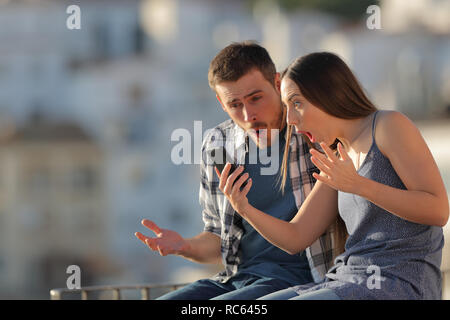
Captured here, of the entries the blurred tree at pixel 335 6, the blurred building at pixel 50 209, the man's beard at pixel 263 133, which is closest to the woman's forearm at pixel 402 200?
the man's beard at pixel 263 133

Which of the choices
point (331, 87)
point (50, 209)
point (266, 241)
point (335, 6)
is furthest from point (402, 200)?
point (335, 6)

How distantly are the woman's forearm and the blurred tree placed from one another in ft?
119

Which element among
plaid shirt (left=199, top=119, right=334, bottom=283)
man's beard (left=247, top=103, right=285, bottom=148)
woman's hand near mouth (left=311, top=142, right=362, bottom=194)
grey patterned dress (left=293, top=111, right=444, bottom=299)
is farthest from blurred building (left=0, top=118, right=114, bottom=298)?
woman's hand near mouth (left=311, top=142, right=362, bottom=194)

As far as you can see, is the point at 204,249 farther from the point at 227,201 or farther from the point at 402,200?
the point at 402,200

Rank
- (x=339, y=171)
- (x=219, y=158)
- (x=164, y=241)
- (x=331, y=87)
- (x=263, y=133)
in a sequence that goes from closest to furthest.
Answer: (x=339, y=171), (x=331, y=87), (x=164, y=241), (x=263, y=133), (x=219, y=158)

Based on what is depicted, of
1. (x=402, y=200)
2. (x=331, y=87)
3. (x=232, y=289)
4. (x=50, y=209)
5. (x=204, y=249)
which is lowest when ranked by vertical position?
(x=50, y=209)

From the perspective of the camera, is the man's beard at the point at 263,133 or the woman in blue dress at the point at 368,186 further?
the man's beard at the point at 263,133

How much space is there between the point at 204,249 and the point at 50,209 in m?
32.7

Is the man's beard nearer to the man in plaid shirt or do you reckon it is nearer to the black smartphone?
the man in plaid shirt

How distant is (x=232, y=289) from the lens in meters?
2.59

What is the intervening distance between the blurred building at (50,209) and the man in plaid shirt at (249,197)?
103ft

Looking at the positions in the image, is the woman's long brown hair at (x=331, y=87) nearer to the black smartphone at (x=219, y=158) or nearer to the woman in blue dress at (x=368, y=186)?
the woman in blue dress at (x=368, y=186)

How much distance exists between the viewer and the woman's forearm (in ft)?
6.62

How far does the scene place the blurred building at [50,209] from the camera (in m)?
33.8
